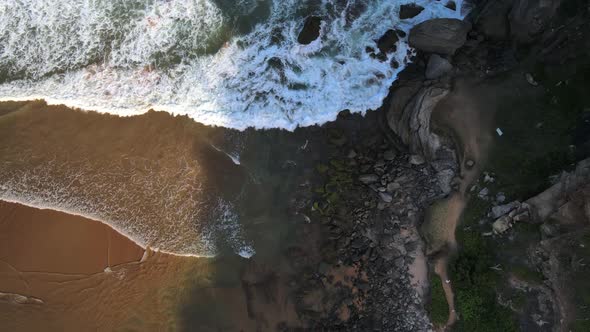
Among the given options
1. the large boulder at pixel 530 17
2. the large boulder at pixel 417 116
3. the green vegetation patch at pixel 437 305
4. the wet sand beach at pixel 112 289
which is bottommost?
the green vegetation patch at pixel 437 305

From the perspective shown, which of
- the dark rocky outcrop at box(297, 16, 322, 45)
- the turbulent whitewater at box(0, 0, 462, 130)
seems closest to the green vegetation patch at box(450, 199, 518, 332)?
the turbulent whitewater at box(0, 0, 462, 130)

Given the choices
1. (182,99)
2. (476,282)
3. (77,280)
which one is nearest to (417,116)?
(476,282)

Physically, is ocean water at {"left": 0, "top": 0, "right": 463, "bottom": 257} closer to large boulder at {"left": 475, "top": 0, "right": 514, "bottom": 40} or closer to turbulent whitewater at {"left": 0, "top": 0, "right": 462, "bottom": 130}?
turbulent whitewater at {"left": 0, "top": 0, "right": 462, "bottom": 130}

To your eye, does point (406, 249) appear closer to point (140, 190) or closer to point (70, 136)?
point (140, 190)

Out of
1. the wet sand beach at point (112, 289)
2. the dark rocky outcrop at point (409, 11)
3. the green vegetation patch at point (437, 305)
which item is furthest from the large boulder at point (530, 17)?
the wet sand beach at point (112, 289)

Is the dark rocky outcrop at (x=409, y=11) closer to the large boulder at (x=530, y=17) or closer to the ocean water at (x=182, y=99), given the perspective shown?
the ocean water at (x=182, y=99)

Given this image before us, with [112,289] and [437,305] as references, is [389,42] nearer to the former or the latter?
[437,305]
